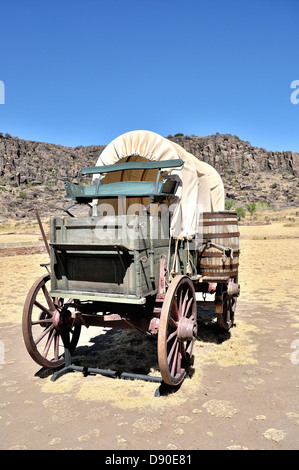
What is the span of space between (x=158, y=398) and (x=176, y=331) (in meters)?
0.75

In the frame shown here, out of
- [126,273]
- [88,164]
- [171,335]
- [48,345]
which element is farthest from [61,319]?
[88,164]

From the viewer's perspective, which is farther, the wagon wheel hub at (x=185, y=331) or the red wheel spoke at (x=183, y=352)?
the red wheel spoke at (x=183, y=352)

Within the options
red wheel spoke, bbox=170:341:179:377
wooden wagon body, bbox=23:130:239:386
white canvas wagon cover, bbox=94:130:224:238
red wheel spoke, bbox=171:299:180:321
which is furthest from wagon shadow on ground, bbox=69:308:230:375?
white canvas wagon cover, bbox=94:130:224:238

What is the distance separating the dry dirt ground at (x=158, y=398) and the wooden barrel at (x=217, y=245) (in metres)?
1.23

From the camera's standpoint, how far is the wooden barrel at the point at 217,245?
5.35 metres

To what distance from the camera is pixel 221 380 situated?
421 cm

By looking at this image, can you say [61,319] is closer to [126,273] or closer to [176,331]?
[126,273]

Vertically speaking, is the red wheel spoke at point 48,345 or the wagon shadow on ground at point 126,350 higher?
the red wheel spoke at point 48,345

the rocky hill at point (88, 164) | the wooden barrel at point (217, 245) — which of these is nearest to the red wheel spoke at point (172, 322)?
the wooden barrel at point (217, 245)

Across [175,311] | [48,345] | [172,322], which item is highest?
[175,311]

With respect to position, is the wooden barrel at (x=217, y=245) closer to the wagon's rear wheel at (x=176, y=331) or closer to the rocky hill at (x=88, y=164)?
the wagon's rear wheel at (x=176, y=331)

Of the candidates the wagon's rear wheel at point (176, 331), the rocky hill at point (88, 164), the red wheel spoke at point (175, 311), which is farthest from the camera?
the rocky hill at point (88, 164)

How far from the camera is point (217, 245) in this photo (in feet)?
17.3

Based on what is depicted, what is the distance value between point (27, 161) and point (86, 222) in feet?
296
